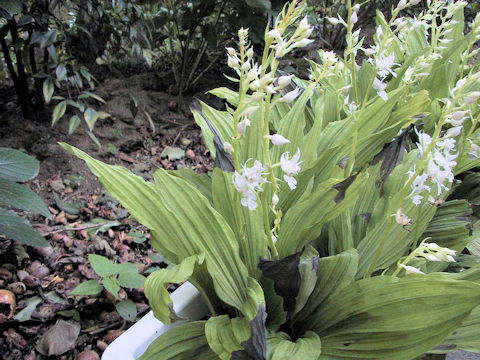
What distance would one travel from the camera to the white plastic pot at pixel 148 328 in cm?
81

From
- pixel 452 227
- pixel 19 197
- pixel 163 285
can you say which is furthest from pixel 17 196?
pixel 452 227

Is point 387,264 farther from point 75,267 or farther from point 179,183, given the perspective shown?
point 75,267

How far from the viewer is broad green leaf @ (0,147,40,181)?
1039 millimetres

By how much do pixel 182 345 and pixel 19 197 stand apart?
A: 1.81 feet

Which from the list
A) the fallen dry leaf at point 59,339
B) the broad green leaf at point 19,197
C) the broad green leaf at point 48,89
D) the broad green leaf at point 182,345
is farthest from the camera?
the broad green leaf at point 48,89

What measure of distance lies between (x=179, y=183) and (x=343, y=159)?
0.47m

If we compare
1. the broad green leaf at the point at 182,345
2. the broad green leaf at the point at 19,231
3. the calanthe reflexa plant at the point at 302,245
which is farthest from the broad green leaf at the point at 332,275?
the broad green leaf at the point at 19,231

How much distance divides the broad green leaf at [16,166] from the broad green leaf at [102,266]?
0.31 metres

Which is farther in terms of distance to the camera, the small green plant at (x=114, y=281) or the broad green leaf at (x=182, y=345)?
the small green plant at (x=114, y=281)

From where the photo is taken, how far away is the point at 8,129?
2141 mm

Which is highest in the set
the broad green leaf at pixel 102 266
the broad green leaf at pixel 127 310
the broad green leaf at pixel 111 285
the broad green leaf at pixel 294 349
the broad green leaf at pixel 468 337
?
the broad green leaf at pixel 294 349

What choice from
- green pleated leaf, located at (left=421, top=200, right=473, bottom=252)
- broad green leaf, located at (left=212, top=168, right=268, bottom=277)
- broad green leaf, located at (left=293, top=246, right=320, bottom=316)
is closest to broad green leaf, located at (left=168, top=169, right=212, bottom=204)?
broad green leaf, located at (left=212, top=168, right=268, bottom=277)

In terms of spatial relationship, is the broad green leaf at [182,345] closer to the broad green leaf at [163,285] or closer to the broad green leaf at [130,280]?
the broad green leaf at [163,285]

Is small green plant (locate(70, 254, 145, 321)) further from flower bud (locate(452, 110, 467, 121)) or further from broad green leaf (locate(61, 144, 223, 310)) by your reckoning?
flower bud (locate(452, 110, 467, 121))
